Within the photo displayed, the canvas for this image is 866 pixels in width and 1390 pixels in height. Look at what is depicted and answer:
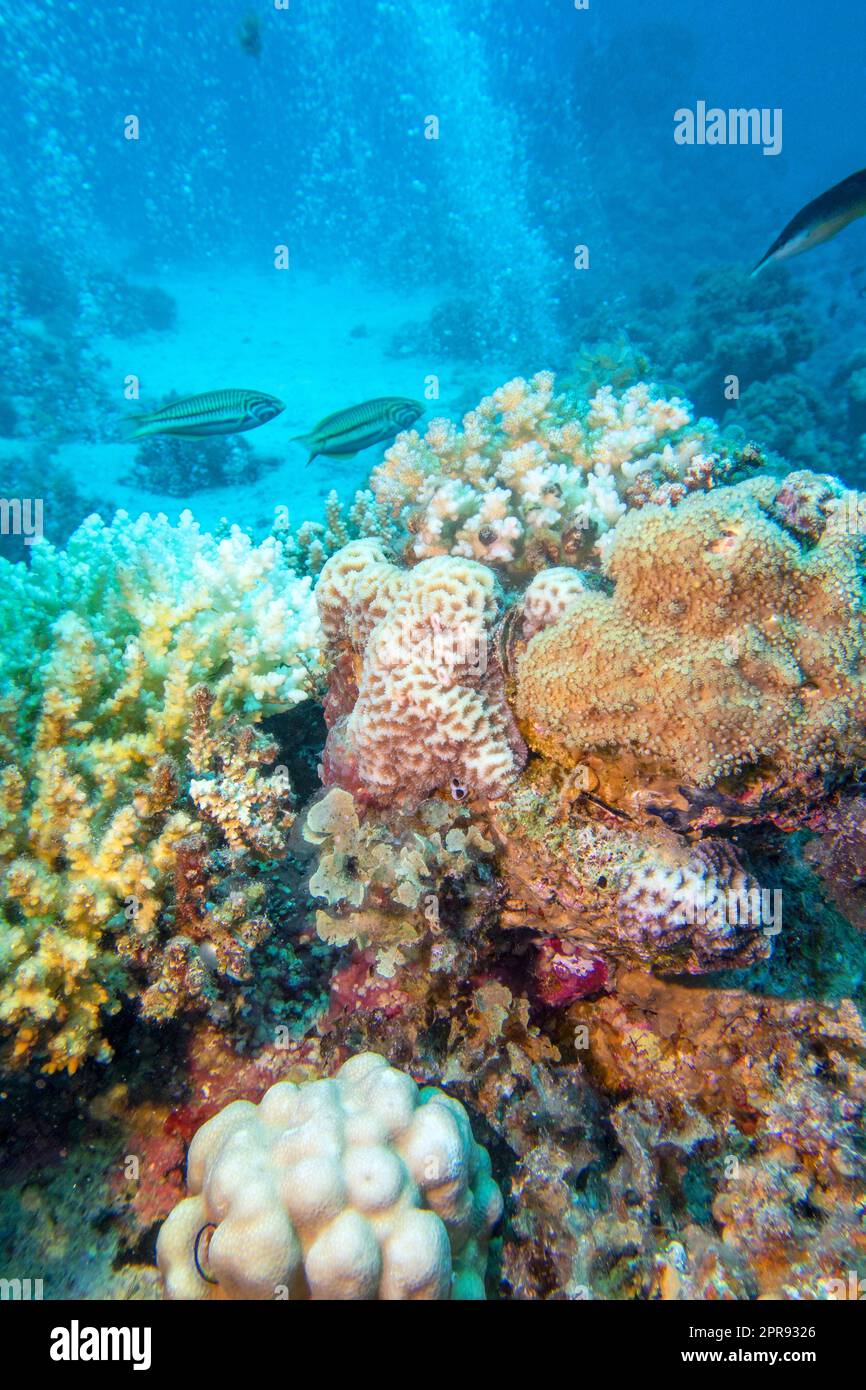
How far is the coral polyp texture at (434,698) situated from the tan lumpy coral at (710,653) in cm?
20

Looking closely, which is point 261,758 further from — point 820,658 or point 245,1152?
point 820,658

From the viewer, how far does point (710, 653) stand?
2.30 m

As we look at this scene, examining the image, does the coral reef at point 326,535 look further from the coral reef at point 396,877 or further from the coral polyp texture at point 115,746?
the coral reef at point 396,877

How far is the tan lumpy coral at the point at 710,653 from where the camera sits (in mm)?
2207

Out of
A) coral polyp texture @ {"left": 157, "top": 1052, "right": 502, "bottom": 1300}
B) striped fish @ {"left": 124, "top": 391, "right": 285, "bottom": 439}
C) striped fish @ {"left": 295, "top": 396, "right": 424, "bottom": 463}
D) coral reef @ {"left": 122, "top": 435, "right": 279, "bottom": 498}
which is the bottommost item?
coral polyp texture @ {"left": 157, "top": 1052, "right": 502, "bottom": 1300}

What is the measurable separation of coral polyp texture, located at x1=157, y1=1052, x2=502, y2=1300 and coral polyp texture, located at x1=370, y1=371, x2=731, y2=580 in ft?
8.82

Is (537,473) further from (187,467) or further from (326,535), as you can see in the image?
(187,467)

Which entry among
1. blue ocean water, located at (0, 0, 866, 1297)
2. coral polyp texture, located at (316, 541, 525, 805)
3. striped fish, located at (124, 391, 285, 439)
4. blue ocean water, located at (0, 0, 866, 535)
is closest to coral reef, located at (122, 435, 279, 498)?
blue ocean water, located at (0, 0, 866, 1297)

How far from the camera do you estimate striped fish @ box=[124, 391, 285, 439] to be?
5.80 metres

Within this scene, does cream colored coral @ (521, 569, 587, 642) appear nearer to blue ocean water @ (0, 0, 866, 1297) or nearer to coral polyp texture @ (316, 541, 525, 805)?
coral polyp texture @ (316, 541, 525, 805)

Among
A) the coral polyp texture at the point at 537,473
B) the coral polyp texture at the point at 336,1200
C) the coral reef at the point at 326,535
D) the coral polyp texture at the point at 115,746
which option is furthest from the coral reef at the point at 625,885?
the coral reef at the point at 326,535

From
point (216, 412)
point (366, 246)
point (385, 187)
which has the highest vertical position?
point (385, 187)

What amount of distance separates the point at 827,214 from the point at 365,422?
3.81 meters

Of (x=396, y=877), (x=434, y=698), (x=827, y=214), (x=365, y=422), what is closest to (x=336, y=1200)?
(x=396, y=877)
